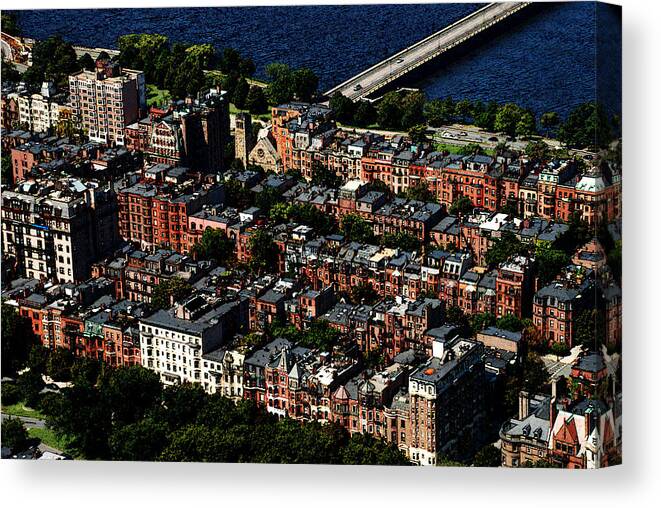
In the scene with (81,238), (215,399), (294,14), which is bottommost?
(215,399)

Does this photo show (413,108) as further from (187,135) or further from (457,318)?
(457,318)

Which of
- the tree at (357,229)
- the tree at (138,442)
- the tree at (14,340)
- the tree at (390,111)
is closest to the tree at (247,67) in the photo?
the tree at (390,111)

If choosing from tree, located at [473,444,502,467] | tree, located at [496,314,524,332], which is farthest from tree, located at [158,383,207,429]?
tree, located at [496,314,524,332]

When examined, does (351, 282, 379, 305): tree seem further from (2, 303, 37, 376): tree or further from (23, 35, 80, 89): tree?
(23, 35, 80, 89): tree

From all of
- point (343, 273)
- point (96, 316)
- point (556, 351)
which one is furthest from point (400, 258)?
point (96, 316)

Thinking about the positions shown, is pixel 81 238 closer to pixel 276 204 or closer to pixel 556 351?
pixel 276 204

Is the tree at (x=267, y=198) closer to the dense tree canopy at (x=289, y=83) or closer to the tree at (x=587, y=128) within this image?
the dense tree canopy at (x=289, y=83)
